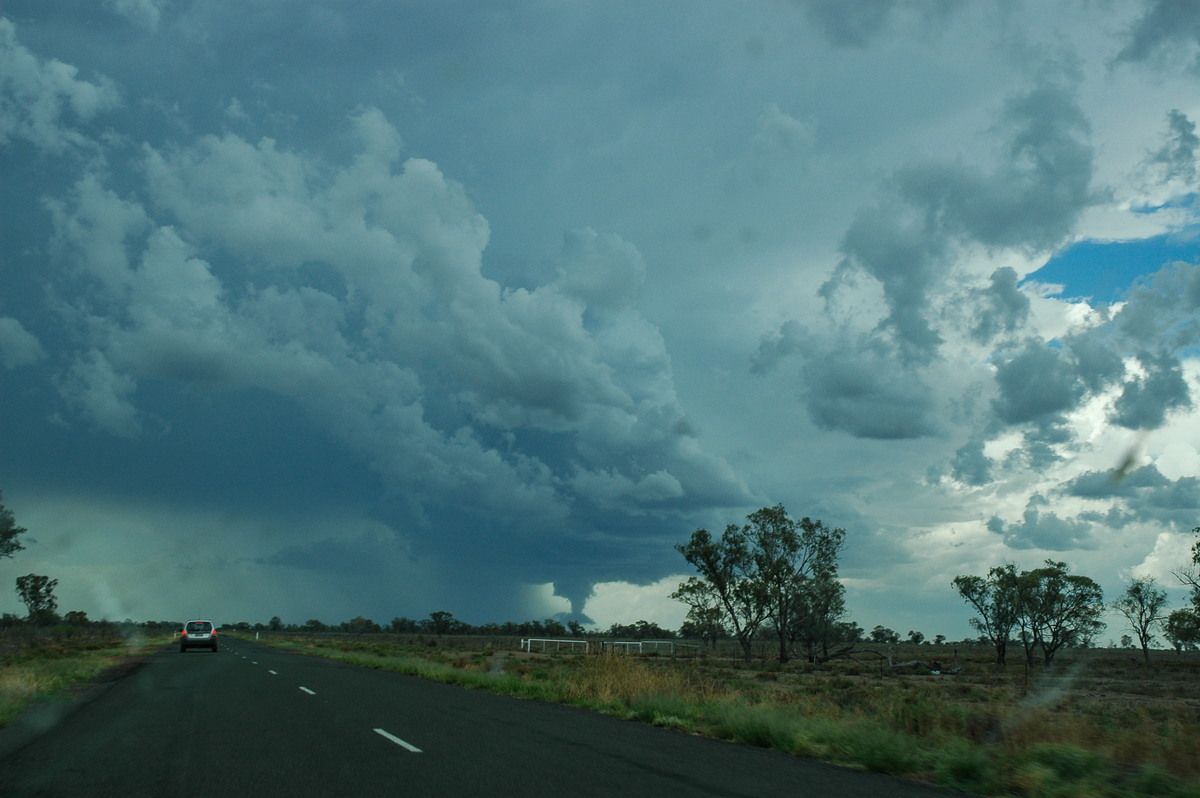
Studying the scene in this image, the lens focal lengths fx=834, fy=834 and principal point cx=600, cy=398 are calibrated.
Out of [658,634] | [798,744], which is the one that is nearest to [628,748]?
[798,744]

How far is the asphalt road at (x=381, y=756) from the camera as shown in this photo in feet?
26.7

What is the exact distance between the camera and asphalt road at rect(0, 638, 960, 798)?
26.7ft

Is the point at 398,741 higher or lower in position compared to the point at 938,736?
lower

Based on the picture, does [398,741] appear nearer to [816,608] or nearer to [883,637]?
[816,608]

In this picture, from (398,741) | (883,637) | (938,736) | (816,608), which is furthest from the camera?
(883,637)

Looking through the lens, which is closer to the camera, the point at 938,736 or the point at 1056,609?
the point at 938,736

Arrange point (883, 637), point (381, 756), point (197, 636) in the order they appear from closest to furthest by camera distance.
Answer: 1. point (381, 756)
2. point (197, 636)
3. point (883, 637)

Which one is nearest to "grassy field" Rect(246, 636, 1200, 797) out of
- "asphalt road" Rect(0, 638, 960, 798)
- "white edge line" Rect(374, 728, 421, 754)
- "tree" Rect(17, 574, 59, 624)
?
"asphalt road" Rect(0, 638, 960, 798)

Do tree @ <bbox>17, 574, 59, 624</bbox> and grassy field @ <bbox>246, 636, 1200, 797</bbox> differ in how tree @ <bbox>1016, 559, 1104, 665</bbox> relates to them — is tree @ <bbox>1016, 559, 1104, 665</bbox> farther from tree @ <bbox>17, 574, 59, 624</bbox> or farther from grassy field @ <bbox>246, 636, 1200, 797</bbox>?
tree @ <bbox>17, 574, 59, 624</bbox>

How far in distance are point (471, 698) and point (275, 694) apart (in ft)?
14.7

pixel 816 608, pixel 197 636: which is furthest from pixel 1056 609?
pixel 197 636

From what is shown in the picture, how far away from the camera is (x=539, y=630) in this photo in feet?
625

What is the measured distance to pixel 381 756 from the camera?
9.91 meters

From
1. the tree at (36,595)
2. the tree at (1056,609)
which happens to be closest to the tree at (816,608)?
the tree at (1056,609)
